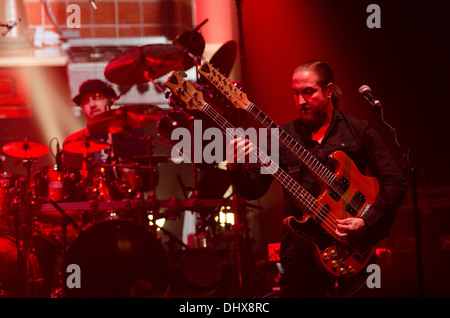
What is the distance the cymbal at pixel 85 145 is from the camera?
→ 504 cm

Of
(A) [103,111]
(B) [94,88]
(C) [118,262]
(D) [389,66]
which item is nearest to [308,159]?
(C) [118,262]

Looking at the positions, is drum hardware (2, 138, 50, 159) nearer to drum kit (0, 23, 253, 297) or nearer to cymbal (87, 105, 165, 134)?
drum kit (0, 23, 253, 297)

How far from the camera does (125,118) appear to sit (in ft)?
15.8

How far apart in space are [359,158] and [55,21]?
471cm

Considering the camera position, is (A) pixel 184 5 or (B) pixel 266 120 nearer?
(B) pixel 266 120

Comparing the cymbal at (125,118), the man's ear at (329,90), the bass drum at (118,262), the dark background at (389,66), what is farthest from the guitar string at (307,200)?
the dark background at (389,66)

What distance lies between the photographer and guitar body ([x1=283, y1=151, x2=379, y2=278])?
2.63 meters

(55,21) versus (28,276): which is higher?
(55,21)

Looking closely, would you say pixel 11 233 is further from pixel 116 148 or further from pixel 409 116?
pixel 409 116

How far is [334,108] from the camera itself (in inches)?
118

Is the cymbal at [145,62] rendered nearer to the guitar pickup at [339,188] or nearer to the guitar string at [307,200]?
the guitar string at [307,200]

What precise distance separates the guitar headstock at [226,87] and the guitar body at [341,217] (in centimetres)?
61

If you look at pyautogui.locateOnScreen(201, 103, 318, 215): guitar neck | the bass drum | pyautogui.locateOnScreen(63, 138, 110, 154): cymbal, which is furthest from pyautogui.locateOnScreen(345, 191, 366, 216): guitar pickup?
pyautogui.locateOnScreen(63, 138, 110, 154): cymbal
